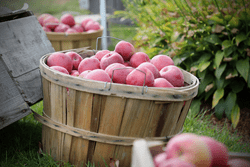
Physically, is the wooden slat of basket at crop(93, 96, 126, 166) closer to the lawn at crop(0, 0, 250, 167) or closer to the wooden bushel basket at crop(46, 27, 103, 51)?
the lawn at crop(0, 0, 250, 167)

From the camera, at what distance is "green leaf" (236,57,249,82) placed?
6.96 feet

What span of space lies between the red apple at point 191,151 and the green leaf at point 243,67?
1.78 m

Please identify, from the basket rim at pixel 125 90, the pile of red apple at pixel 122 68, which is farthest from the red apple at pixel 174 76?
the basket rim at pixel 125 90

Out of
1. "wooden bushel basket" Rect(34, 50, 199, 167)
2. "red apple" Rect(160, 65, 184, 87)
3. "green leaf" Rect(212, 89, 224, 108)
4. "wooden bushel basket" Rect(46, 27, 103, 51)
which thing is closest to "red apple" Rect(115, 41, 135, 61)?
"red apple" Rect(160, 65, 184, 87)

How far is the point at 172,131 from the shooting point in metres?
1.37

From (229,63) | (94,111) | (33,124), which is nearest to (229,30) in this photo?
(229,63)

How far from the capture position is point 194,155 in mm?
573

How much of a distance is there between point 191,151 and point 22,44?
155cm

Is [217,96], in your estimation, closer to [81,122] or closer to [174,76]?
[174,76]

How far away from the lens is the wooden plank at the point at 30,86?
1534 mm

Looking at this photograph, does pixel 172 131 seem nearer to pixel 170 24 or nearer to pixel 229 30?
pixel 229 30

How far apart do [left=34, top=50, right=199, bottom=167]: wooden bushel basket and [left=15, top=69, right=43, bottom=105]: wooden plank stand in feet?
0.64

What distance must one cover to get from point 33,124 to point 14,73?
2.06 feet

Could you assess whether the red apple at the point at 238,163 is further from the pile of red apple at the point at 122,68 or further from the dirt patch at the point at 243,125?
the dirt patch at the point at 243,125
